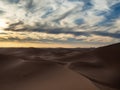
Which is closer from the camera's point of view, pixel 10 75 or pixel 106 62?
pixel 10 75

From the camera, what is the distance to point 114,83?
22.8 ft

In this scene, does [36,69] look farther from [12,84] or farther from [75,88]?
[75,88]

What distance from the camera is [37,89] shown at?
532 centimetres

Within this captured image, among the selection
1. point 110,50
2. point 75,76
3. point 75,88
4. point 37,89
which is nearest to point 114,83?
point 75,76

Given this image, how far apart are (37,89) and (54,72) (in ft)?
3.76

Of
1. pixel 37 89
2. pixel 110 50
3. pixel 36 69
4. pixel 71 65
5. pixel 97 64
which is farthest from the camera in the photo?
pixel 110 50

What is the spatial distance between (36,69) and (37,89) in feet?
4.53

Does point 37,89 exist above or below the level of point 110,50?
below

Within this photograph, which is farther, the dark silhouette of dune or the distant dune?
the dark silhouette of dune

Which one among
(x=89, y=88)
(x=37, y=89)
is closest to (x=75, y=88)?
(x=89, y=88)

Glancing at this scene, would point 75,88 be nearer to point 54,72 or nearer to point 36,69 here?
point 54,72

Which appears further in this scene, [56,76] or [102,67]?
[102,67]

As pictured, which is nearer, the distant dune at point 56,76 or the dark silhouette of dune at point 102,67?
the distant dune at point 56,76

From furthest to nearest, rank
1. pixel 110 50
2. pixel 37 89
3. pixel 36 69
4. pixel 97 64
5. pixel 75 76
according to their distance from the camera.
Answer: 1. pixel 110 50
2. pixel 97 64
3. pixel 36 69
4. pixel 75 76
5. pixel 37 89
